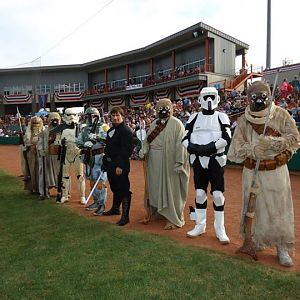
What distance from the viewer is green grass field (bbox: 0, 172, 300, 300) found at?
3854mm

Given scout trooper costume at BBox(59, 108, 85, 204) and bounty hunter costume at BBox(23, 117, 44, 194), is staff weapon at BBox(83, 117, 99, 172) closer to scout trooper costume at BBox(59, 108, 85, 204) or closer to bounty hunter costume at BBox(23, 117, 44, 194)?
scout trooper costume at BBox(59, 108, 85, 204)

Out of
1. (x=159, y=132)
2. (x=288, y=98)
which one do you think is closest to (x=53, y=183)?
(x=159, y=132)

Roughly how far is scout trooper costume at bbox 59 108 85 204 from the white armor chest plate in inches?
139

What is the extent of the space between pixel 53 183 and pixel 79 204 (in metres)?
1.27

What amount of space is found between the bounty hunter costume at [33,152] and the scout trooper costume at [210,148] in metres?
5.23

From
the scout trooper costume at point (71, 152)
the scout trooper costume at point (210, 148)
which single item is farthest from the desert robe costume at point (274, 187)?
the scout trooper costume at point (71, 152)

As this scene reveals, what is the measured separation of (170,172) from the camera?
6.25 metres

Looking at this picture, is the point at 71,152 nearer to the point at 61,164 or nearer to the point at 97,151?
the point at 61,164

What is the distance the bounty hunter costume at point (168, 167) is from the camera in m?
6.23

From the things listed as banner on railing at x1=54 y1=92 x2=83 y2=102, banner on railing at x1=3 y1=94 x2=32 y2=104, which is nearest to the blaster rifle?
banner on railing at x1=54 y1=92 x2=83 y2=102

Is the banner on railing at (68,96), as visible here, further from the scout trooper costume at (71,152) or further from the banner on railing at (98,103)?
the scout trooper costume at (71,152)

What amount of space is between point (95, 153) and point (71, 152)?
107 centimetres

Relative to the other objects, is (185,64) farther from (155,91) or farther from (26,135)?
(26,135)

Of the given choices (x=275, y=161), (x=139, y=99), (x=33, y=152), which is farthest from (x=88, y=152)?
(x=139, y=99)
